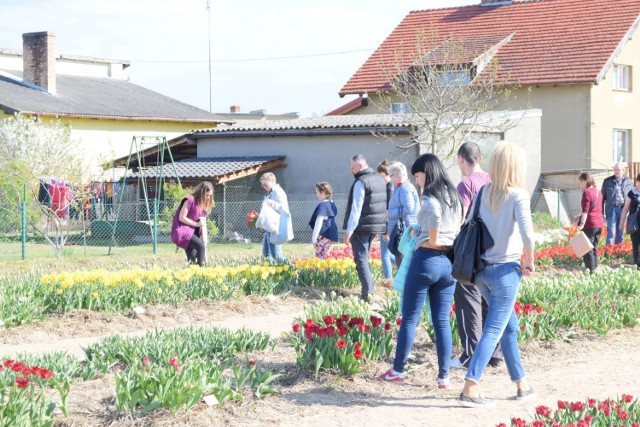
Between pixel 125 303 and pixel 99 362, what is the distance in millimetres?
3441

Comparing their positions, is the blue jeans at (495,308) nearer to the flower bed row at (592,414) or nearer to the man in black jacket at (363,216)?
the flower bed row at (592,414)

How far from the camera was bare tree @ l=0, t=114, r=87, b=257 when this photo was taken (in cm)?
2147

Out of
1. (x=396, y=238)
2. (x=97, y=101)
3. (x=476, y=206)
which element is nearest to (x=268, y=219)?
(x=396, y=238)

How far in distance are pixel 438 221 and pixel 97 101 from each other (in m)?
33.8

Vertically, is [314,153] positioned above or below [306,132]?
below

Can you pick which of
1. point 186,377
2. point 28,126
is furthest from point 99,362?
point 28,126

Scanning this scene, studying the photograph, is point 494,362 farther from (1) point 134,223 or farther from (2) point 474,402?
(1) point 134,223

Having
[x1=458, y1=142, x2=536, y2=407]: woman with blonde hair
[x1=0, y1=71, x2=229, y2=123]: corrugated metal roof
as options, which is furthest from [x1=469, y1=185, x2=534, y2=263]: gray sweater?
[x1=0, y1=71, x2=229, y2=123]: corrugated metal roof

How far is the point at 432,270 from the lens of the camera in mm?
7480

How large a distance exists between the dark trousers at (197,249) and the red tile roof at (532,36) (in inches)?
788

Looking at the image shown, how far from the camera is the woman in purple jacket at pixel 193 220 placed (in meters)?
13.2

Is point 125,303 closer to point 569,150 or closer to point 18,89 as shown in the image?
point 569,150

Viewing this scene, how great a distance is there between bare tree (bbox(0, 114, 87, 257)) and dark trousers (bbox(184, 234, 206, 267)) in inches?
272

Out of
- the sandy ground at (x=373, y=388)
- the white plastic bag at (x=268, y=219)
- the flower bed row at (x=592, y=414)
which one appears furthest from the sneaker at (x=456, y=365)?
the white plastic bag at (x=268, y=219)
